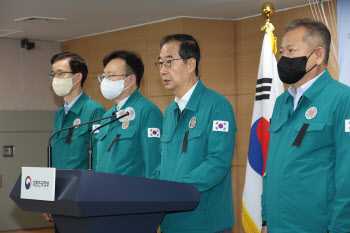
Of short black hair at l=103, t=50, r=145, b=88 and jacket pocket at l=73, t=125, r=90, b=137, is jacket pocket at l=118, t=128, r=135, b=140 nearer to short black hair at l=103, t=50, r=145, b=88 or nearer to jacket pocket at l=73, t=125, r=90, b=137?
short black hair at l=103, t=50, r=145, b=88

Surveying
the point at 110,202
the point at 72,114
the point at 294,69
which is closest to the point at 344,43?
the point at 294,69

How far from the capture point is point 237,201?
697 cm

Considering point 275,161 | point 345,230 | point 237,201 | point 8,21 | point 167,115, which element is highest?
point 8,21

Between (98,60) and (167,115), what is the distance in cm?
525

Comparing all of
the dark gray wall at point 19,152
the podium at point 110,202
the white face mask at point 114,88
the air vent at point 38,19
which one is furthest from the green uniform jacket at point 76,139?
the dark gray wall at point 19,152

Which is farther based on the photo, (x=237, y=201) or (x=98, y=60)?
(x=98, y=60)

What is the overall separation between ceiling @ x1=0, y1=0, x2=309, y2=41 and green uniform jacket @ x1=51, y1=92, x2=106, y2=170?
2.44m

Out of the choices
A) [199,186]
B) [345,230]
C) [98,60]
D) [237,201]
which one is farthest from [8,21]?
[345,230]

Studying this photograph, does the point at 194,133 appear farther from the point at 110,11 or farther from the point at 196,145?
the point at 110,11

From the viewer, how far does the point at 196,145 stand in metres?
2.71

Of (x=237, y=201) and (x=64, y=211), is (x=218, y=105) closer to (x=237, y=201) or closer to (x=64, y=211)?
(x=64, y=211)

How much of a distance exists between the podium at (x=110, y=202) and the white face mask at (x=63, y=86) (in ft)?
6.38

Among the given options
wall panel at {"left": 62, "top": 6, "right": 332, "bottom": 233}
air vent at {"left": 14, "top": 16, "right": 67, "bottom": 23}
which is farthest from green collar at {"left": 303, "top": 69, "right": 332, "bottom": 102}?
air vent at {"left": 14, "top": 16, "right": 67, "bottom": 23}

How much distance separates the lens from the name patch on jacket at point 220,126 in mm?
2695
